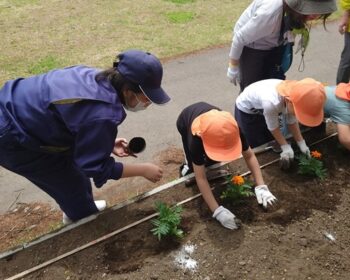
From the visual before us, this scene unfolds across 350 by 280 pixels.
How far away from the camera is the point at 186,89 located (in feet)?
19.0

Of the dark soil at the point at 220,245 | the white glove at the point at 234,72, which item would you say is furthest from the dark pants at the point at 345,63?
the dark soil at the point at 220,245

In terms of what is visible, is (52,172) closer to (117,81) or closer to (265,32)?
(117,81)

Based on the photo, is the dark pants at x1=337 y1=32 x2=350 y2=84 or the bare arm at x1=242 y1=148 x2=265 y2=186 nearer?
the bare arm at x1=242 y1=148 x2=265 y2=186

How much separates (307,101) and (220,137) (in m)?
0.78

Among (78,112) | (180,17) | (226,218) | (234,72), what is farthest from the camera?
(180,17)

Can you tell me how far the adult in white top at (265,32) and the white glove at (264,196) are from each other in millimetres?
1205

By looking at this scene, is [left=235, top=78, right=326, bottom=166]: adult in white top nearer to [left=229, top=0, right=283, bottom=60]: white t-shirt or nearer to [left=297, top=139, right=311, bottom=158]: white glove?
[left=297, top=139, right=311, bottom=158]: white glove

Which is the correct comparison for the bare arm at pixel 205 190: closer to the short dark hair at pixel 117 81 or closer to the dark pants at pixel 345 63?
the short dark hair at pixel 117 81

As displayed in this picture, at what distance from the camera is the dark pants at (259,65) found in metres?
3.62

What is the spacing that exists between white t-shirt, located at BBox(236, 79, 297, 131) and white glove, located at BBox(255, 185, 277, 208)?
0.53 meters

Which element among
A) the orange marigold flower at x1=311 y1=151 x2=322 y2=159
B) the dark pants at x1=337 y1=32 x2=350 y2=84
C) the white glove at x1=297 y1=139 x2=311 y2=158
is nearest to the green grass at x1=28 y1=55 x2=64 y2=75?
the dark pants at x1=337 y1=32 x2=350 y2=84

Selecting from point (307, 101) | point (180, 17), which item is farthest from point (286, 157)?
point (180, 17)

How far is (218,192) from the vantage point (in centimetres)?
318

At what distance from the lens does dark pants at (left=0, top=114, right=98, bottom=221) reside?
2500mm
